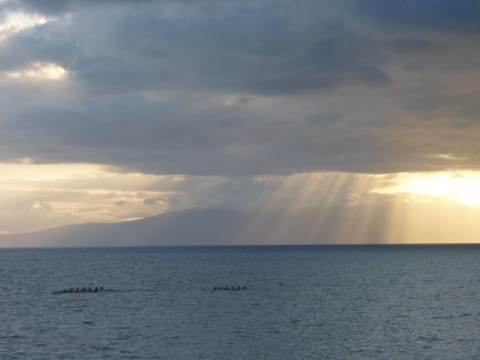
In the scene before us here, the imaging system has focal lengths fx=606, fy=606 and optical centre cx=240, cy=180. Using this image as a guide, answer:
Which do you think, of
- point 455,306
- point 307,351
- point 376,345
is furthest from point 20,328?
point 455,306

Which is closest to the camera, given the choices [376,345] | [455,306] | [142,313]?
[376,345]

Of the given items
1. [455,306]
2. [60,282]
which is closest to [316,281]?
[455,306]

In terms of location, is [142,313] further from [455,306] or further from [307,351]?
[455,306]

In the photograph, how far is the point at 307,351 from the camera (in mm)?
59469

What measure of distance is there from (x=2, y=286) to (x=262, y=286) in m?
63.1

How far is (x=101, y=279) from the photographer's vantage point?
162 m

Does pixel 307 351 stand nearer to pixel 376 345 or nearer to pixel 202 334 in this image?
pixel 376 345

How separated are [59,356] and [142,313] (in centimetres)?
2977

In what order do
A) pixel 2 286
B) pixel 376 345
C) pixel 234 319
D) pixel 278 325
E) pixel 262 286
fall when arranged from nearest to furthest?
pixel 376 345
pixel 278 325
pixel 234 319
pixel 262 286
pixel 2 286

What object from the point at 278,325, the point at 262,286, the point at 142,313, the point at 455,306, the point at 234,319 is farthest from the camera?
the point at 262,286

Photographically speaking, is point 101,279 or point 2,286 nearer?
point 2,286

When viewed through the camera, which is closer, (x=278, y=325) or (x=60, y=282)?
(x=278, y=325)

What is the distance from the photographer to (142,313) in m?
87.8

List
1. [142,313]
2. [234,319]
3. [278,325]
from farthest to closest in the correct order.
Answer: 1. [142,313]
2. [234,319]
3. [278,325]
